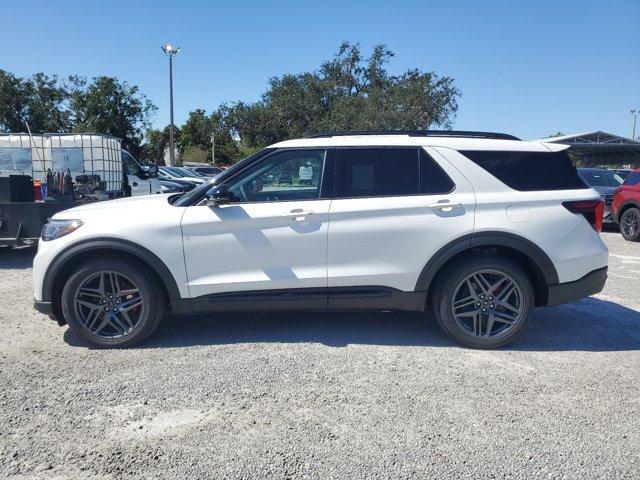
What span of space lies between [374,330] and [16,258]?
6955mm

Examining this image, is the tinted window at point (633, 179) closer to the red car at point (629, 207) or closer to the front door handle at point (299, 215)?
the red car at point (629, 207)

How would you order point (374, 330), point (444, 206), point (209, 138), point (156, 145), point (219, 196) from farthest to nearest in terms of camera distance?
point (156, 145)
point (209, 138)
point (374, 330)
point (444, 206)
point (219, 196)

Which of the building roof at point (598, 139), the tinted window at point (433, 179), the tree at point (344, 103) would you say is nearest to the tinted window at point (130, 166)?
the tinted window at point (433, 179)

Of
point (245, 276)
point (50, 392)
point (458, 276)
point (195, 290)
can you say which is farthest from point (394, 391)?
point (50, 392)

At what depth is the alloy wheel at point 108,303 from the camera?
4293 millimetres

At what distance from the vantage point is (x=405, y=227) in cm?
427

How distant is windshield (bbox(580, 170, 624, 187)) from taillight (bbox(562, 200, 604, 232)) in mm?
10252

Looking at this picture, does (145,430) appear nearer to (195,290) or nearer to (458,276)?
(195,290)

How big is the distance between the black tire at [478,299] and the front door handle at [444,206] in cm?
46

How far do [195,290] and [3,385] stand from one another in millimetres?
1529

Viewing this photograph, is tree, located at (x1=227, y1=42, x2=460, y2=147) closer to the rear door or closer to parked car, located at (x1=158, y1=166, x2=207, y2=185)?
parked car, located at (x1=158, y1=166, x2=207, y2=185)

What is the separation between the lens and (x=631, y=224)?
11.1 meters

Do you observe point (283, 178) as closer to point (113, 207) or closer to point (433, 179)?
point (433, 179)

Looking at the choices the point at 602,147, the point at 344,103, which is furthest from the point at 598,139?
the point at 344,103
